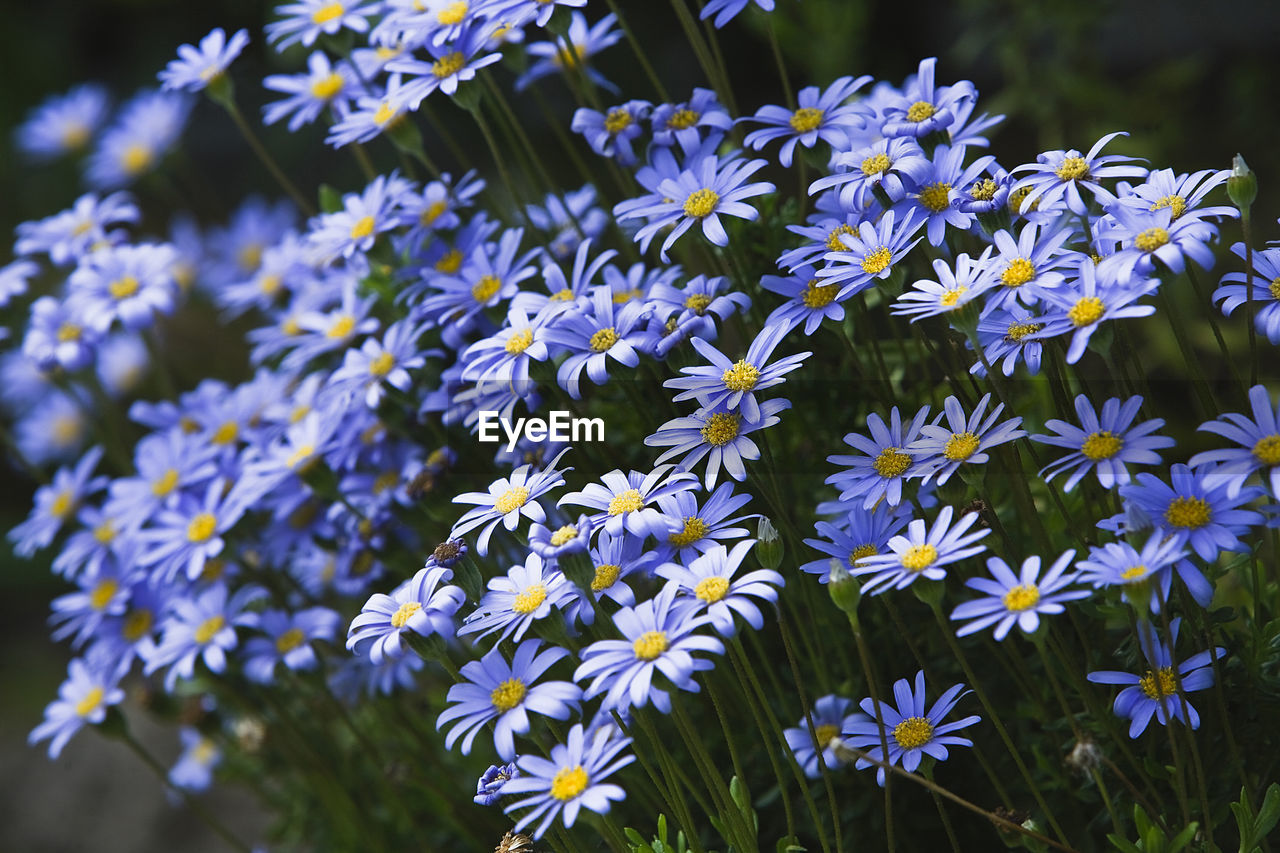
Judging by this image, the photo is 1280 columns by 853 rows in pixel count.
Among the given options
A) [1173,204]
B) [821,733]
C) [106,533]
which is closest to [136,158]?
[106,533]

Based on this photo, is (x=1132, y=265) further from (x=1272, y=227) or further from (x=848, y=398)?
(x=1272, y=227)

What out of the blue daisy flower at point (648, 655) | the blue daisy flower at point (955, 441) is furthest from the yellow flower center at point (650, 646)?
the blue daisy flower at point (955, 441)

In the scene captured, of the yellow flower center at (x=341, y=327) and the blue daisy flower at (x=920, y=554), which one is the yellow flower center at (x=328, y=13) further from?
the blue daisy flower at (x=920, y=554)

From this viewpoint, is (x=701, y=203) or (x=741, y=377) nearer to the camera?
(x=741, y=377)

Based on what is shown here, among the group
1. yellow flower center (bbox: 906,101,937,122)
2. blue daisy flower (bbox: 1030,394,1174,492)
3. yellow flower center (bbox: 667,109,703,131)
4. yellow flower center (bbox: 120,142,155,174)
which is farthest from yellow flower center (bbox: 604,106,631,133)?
yellow flower center (bbox: 120,142,155,174)

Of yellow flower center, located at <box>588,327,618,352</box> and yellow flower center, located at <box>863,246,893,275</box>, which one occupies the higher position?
yellow flower center, located at <box>588,327,618,352</box>

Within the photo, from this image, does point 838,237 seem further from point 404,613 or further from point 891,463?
point 404,613

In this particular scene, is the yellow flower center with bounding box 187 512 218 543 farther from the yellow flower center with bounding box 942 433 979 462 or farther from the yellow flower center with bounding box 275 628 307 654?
the yellow flower center with bounding box 942 433 979 462
